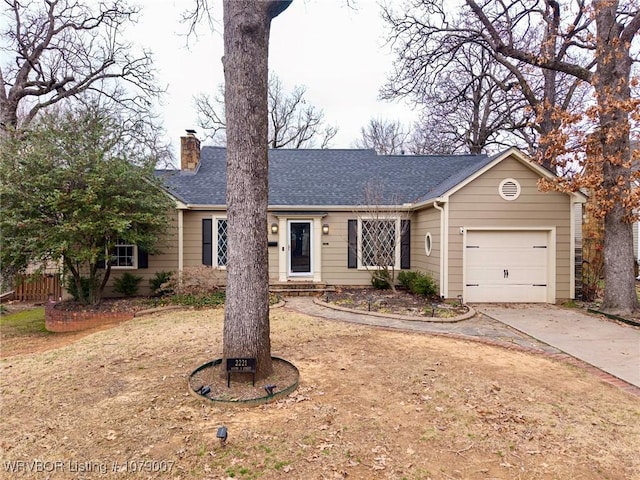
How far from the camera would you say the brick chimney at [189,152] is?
12.4 metres

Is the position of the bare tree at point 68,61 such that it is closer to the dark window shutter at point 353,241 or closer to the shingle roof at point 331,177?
the shingle roof at point 331,177

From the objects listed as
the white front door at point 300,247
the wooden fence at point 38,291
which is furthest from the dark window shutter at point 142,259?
the white front door at point 300,247

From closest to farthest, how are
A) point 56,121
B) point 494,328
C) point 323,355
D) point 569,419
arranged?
point 569,419 < point 323,355 < point 494,328 < point 56,121

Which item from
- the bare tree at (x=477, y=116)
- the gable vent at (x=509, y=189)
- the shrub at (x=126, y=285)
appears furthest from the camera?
the bare tree at (x=477, y=116)

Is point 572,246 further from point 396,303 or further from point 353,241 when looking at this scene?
point 353,241

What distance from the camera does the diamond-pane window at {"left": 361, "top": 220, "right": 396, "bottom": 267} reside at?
10.0 m

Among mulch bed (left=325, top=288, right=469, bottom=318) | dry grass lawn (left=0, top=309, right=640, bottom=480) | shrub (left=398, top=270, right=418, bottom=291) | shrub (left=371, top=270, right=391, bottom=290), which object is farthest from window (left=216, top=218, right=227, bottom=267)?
dry grass lawn (left=0, top=309, right=640, bottom=480)

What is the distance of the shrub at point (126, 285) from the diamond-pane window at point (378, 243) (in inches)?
260

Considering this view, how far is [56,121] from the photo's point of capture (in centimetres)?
756

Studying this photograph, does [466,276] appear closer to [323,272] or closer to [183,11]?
[323,272]

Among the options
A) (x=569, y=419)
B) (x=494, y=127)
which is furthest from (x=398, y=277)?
(x=494, y=127)

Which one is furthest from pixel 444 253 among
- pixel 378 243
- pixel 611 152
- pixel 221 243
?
pixel 221 243

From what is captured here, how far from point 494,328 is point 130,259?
9.45 m

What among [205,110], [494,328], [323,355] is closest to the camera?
[323,355]
